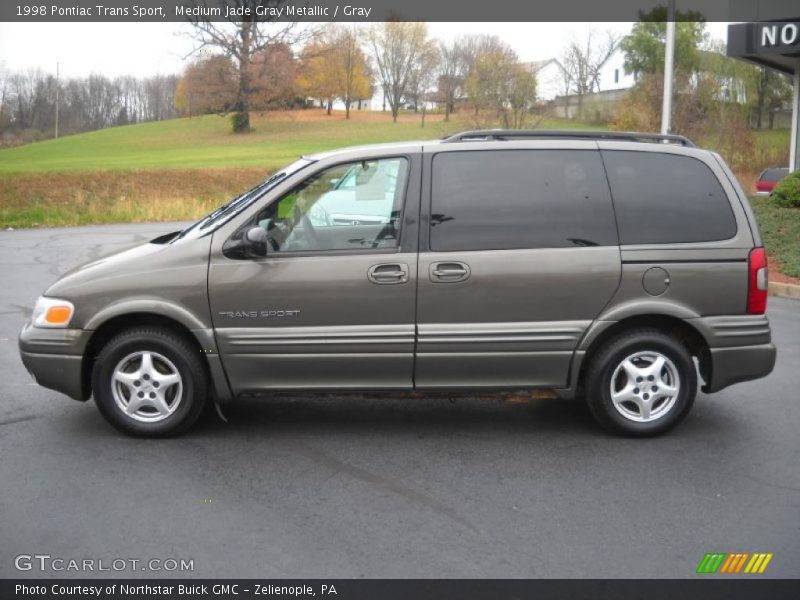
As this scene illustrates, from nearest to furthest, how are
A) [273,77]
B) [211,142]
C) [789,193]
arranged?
[789,193] < [273,77] < [211,142]

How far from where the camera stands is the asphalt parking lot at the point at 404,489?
387cm

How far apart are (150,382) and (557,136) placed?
9.91 ft

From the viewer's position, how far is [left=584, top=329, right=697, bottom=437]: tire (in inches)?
216

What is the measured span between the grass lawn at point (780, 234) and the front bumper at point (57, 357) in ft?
32.7

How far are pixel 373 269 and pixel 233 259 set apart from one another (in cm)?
86

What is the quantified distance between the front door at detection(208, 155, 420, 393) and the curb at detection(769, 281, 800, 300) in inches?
331

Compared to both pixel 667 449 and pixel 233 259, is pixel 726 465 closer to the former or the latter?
pixel 667 449

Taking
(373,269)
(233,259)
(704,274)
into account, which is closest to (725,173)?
(704,274)

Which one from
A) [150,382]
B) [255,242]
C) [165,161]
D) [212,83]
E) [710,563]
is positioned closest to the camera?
[710,563]

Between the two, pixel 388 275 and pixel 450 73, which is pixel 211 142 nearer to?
pixel 450 73

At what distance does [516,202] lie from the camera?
18.0 feet

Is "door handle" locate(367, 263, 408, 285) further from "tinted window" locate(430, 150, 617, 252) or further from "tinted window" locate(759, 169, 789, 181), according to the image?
"tinted window" locate(759, 169, 789, 181)
